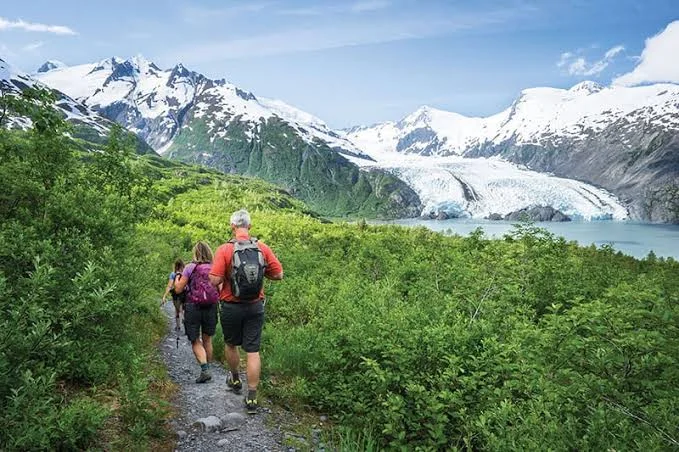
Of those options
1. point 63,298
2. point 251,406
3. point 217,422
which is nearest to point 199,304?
point 251,406

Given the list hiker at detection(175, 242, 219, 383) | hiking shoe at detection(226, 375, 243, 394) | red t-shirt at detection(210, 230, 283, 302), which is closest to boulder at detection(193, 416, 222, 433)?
hiking shoe at detection(226, 375, 243, 394)

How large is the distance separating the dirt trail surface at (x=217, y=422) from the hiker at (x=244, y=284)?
34cm

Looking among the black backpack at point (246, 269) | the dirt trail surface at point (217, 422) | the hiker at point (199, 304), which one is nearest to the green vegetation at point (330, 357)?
the dirt trail surface at point (217, 422)

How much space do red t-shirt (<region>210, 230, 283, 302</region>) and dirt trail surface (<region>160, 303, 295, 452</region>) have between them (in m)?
1.92

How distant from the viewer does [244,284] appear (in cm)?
758

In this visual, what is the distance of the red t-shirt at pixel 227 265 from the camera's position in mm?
7797

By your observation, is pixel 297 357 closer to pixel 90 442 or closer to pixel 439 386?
→ pixel 439 386

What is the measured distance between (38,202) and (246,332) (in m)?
3.60

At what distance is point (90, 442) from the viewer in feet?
19.4

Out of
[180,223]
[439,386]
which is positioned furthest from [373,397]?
[180,223]

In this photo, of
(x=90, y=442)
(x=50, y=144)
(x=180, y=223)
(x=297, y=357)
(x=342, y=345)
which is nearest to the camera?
(x=90, y=442)

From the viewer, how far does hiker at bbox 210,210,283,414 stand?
761 cm

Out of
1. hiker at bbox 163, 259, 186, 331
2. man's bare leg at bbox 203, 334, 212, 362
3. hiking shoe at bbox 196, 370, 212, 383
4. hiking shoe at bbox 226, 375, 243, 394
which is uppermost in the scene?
hiker at bbox 163, 259, 186, 331

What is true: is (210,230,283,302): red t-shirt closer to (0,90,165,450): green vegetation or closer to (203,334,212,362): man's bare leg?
(0,90,165,450): green vegetation
